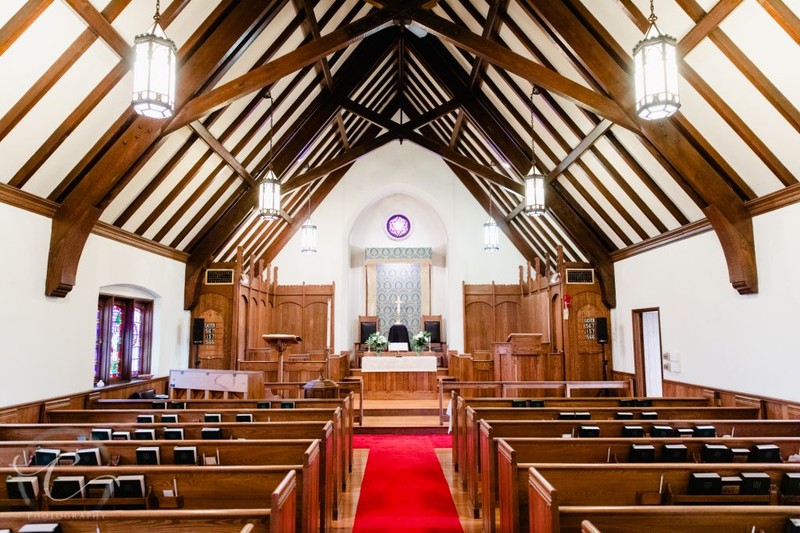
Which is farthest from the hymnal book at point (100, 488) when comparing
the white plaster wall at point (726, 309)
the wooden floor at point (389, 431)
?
the white plaster wall at point (726, 309)

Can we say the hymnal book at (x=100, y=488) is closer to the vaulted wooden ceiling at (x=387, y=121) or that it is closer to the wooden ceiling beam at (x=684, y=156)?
the vaulted wooden ceiling at (x=387, y=121)

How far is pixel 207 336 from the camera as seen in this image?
9398mm

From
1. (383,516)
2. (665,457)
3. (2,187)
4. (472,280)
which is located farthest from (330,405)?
(472,280)

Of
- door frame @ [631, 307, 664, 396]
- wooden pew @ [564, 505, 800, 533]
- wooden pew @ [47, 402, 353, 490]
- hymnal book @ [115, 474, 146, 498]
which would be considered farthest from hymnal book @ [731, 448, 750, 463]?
door frame @ [631, 307, 664, 396]

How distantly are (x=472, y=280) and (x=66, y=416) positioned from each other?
9.12 metres

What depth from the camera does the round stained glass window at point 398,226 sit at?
45.2 ft

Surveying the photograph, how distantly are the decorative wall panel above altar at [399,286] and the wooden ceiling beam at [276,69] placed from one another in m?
7.91

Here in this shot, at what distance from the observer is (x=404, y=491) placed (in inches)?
197

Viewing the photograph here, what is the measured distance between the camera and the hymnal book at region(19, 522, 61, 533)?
1.89 metres

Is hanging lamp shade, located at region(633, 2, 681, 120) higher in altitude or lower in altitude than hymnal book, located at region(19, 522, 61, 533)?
higher

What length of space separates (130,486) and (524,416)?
10.8 ft

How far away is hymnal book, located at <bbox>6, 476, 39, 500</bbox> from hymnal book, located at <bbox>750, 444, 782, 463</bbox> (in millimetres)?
4296

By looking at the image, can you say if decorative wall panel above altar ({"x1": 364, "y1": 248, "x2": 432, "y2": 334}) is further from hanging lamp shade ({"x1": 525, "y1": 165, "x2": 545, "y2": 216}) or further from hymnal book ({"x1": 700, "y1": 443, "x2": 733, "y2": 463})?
hymnal book ({"x1": 700, "y1": 443, "x2": 733, "y2": 463})

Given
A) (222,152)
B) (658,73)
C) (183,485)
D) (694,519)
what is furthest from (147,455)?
(222,152)
